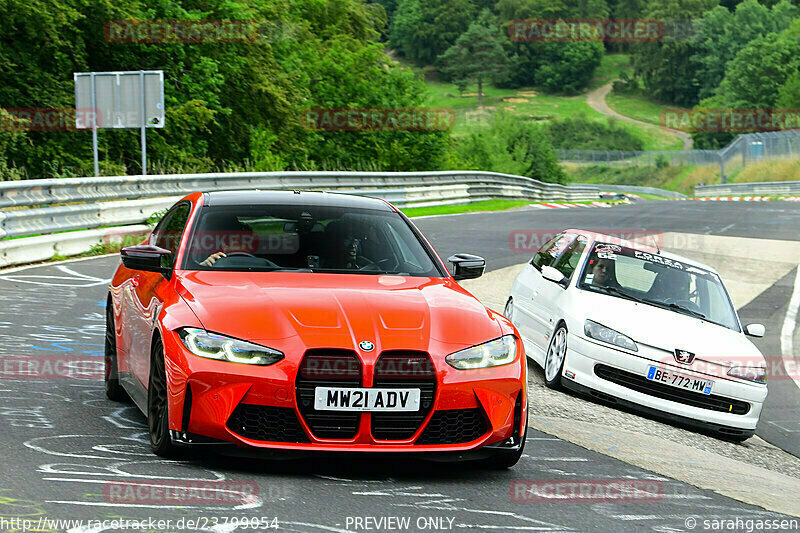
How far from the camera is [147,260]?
6250mm

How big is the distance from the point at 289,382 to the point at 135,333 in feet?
5.56

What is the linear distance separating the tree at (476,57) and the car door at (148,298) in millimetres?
181647

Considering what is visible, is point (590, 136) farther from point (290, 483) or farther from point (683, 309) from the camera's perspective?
point (290, 483)

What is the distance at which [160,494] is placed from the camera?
4.79 metres

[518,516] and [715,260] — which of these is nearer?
[518,516]

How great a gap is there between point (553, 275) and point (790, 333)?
18.2 ft

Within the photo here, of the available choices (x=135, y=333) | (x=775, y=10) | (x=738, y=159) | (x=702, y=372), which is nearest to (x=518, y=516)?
(x=135, y=333)

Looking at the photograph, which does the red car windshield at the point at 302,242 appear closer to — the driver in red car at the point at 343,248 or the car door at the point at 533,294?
the driver in red car at the point at 343,248

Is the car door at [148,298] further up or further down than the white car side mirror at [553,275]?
further up

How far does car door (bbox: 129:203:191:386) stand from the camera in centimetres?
606

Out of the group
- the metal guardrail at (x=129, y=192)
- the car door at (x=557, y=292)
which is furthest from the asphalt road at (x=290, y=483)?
the metal guardrail at (x=129, y=192)

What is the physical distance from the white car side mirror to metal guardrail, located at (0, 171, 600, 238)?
767cm

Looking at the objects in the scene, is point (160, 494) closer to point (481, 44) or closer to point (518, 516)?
point (518, 516)

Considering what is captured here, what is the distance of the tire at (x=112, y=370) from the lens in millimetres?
7113
